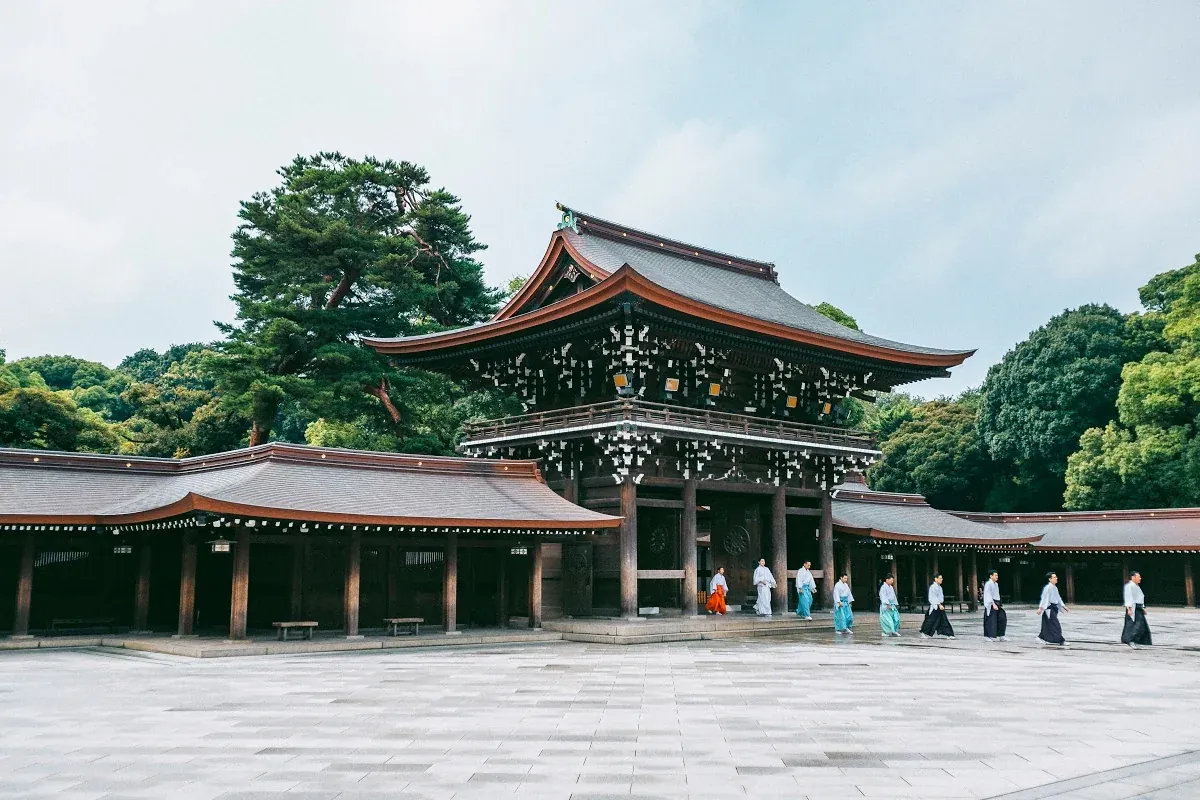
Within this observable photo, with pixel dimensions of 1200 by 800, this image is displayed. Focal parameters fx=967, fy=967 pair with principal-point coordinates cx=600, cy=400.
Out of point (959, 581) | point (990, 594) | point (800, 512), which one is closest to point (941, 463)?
point (959, 581)

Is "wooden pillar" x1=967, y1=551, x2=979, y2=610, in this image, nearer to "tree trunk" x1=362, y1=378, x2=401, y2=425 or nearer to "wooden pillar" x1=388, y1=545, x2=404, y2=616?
"wooden pillar" x1=388, y1=545, x2=404, y2=616

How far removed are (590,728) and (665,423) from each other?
1665 centimetres

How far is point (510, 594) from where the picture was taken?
29688mm

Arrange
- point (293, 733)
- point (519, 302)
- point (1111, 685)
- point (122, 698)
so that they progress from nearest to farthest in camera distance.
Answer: point (293, 733), point (122, 698), point (1111, 685), point (519, 302)

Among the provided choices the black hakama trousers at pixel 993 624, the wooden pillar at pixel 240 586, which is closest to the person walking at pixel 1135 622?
the black hakama trousers at pixel 993 624

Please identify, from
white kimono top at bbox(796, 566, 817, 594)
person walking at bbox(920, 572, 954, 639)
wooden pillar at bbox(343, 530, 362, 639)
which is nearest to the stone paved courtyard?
wooden pillar at bbox(343, 530, 362, 639)

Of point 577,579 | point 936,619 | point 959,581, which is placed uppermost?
point 577,579

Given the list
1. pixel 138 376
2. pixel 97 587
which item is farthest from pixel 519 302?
pixel 138 376

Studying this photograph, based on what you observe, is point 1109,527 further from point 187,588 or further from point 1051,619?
point 187,588

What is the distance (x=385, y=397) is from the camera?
152 ft

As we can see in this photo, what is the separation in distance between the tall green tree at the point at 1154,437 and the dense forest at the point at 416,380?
10cm

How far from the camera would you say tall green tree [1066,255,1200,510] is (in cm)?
5178

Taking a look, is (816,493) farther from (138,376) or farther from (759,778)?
(138,376)

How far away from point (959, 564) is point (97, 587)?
33.9m
